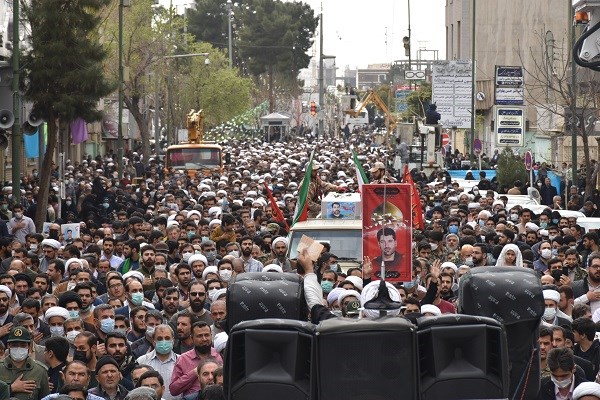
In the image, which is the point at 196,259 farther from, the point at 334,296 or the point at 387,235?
the point at 387,235

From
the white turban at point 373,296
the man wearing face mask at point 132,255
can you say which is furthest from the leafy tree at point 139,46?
the white turban at point 373,296

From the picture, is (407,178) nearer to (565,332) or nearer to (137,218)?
(137,218)

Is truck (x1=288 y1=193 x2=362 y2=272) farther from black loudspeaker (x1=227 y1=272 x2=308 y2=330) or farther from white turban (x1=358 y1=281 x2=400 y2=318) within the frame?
white turban (x1=358 y1=281 x2=400 y2=318)

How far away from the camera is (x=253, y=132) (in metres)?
121

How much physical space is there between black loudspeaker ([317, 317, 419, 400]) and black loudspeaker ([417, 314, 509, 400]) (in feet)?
0.34

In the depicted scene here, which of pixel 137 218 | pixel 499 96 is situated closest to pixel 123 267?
pixel 137 218

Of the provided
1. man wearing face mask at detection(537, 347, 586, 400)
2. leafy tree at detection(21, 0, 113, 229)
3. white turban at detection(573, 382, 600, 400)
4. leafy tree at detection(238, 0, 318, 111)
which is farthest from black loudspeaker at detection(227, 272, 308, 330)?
leafy tree at detection(238, 0, 318, 111)

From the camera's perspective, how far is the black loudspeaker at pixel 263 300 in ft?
30.5

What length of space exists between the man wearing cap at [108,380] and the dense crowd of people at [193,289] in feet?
0.03

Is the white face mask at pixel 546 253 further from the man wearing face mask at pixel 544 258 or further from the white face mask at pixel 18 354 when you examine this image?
the white face mask at pixel 18 354

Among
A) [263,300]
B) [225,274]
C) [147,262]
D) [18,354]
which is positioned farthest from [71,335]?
[147,262]

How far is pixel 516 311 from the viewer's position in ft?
30.5

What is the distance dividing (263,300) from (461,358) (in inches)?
62.4

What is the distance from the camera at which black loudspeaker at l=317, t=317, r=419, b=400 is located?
25.9 ft
